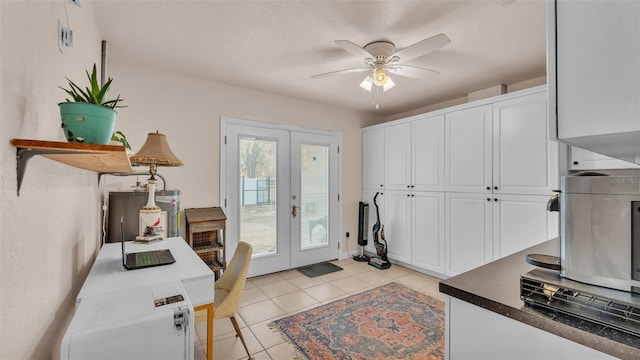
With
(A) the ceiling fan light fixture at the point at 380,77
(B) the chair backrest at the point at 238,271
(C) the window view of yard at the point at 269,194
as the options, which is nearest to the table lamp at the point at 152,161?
A: (B) the chair backrest at the point at 238,271

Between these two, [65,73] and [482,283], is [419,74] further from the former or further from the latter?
[65,73]

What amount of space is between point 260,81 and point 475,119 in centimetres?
247

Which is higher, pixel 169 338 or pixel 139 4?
pixel 139 4

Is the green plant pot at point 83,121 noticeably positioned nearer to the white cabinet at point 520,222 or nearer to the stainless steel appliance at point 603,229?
the stainless steel appliance at point 603,229

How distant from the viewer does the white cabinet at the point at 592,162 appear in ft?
7.09

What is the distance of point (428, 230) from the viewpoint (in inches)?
141

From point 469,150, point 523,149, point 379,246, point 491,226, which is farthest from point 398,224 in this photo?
point 523,149

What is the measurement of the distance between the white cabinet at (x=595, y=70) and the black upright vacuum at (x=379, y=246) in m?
3.45

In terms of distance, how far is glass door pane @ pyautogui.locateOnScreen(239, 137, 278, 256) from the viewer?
3490 mm

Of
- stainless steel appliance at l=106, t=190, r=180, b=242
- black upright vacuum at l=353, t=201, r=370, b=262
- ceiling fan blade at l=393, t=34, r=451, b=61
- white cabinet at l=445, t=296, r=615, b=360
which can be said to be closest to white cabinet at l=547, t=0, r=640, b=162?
white cabinet at l=445, t=296, r=615, b=360

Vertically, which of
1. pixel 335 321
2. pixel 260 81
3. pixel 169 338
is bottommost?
pixel 335 321

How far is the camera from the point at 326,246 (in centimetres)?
419

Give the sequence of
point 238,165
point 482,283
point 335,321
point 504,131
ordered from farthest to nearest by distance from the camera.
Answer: point 238,165 < point 504,131 < point 335,321 < point 482,283

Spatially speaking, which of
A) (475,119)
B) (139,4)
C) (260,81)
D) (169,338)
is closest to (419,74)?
(475,119)
